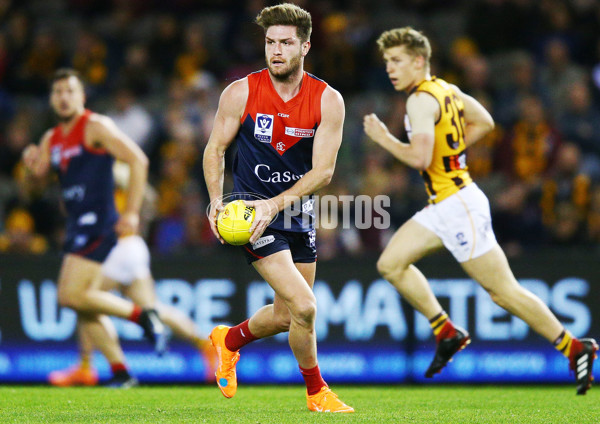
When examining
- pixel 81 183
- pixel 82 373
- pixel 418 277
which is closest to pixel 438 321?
pixel 418 277

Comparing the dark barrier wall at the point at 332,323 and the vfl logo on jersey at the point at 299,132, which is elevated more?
the vfl logo on jersey at the point at 299,132

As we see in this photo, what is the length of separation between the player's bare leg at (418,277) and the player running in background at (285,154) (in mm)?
1068

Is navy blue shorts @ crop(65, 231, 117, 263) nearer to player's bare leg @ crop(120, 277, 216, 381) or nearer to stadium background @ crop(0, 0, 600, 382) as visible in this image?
player's bare leg @ crop(120, 277, 216, 381)

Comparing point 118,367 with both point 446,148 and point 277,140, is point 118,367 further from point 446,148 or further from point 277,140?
point 446,148

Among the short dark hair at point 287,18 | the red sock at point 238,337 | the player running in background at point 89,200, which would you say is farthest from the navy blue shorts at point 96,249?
the short dark hair at point 287,18

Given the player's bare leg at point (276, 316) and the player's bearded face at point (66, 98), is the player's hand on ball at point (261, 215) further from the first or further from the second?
the player's bearded face at point (66, 98)

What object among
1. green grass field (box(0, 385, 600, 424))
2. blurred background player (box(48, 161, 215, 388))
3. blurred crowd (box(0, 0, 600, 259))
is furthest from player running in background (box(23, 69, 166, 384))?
blurred crowd (box(0, 0, 600, 259))

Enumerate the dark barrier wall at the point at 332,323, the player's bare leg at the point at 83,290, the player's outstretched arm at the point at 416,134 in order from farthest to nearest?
1. the dark barrier wall at the point at 332,323
2. the player's bare leg at the point at 83,290
3. the player's outstretched arm at the point at 416,134

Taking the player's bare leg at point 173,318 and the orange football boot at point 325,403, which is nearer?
the orange football boot at point 325,403

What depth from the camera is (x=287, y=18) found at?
19.6ft

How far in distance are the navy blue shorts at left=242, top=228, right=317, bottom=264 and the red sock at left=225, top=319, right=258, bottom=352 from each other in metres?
Result: 0.62

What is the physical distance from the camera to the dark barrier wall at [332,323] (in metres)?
9.61

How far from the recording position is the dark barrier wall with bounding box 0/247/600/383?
961 cm

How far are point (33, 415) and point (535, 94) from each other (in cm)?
833
